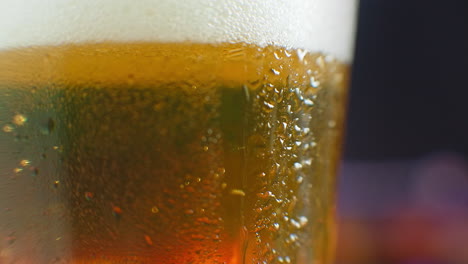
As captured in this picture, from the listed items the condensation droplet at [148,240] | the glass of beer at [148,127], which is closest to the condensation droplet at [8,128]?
the glass of beer at [148,127]

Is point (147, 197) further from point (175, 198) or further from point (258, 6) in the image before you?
point (258, 6)

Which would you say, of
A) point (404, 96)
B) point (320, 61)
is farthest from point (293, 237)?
point (404, 96)

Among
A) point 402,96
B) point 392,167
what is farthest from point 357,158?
point 402,96

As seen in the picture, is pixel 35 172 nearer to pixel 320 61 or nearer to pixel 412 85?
pixel 320 61

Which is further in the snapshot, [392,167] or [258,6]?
[392,167]

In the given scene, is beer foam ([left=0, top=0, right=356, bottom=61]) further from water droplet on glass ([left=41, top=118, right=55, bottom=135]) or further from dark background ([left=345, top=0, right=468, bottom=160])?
dark background ([left=345, top=0, right=468, bottom=160])
